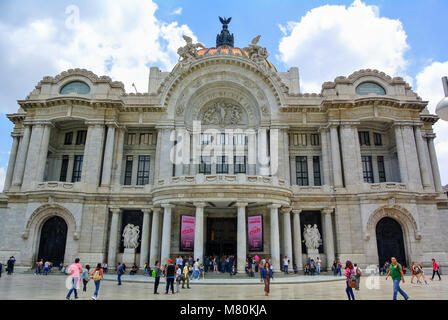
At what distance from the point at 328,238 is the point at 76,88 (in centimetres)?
3430

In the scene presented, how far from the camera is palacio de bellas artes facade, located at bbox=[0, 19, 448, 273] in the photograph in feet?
103

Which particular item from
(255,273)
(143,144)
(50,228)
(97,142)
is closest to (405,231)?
(255,273)

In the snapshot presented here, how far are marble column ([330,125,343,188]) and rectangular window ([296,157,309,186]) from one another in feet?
12.1

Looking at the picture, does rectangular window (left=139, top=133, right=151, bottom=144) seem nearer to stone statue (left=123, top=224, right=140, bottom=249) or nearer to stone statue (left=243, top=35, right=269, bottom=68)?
stone statue (left=123, top=224, right=140, bottom=249)

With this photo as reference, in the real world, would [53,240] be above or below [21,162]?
below

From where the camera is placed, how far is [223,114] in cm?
3994

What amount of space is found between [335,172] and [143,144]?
23.4 meters

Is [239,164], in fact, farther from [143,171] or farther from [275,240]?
[275,240]

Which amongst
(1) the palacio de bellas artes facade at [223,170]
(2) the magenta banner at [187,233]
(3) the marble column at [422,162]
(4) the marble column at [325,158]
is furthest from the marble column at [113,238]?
(3) the marble column at [422,162]

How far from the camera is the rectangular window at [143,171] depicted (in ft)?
124

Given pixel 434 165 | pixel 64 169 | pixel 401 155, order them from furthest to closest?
1. pixel 434 165
2. pixel 64 169
3. pixel 401 155

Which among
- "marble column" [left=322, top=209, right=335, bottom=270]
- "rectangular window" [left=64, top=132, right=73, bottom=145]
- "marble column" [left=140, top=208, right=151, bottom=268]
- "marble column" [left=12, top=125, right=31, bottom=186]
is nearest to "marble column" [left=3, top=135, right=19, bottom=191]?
"marble column" [left=12, top=125, right=31, bottom=186]

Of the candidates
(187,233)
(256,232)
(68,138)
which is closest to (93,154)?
(68,138)

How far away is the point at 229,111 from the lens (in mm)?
40344
